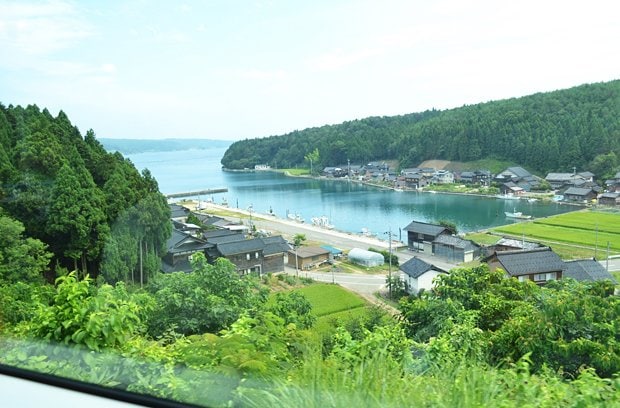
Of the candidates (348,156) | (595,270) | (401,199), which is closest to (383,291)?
(595,270)

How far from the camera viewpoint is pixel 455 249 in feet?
18.7

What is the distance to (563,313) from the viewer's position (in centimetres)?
150

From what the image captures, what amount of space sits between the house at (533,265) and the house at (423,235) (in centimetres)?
208

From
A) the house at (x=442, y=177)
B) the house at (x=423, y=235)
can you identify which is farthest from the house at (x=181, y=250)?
the house at (x=442, y=177)

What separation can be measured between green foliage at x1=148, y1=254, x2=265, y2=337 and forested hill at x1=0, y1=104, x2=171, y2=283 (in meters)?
0.19

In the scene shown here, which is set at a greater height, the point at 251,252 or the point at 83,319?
the point at 83,319

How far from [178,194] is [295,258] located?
0.85 metres

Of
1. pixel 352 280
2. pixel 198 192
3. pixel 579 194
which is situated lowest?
pixel 352 280

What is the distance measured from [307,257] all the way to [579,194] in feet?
9.26

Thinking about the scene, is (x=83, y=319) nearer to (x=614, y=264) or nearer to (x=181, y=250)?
(x=181, y=250)

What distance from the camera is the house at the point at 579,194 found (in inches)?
153

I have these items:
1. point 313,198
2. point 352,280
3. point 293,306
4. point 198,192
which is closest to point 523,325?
point 293,306

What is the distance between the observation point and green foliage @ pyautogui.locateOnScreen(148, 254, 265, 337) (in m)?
1.86

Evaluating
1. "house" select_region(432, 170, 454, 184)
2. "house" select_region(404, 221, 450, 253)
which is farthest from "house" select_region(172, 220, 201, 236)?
"house" select_region(432, 170, 454, 184)
